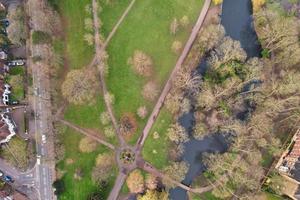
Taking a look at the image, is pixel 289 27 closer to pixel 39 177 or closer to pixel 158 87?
pixel 158 87

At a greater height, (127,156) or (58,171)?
(127,156)

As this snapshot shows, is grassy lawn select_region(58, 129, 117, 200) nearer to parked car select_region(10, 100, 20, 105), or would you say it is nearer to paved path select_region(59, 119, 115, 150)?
paved path select_region(59, 119, 115, 150)

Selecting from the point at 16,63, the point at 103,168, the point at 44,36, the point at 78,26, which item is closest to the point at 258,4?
the point at 78,26

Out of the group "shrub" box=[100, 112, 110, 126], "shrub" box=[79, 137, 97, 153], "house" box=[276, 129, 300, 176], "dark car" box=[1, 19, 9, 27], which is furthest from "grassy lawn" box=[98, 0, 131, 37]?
"house" box=[276, 129, 300, 176]

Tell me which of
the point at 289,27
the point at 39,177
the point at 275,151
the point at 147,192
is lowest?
the point at 39,177

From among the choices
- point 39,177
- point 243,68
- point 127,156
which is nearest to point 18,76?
point 39,177

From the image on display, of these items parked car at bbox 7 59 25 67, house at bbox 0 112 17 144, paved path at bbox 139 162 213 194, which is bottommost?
house at bbox 0 112 17 144
